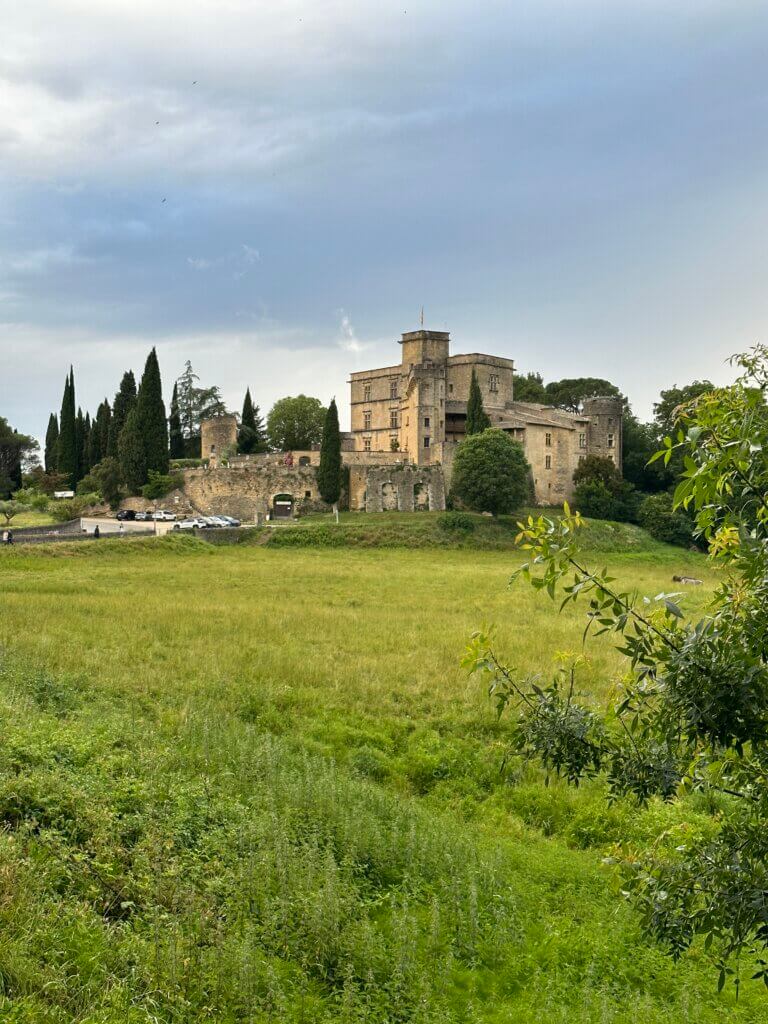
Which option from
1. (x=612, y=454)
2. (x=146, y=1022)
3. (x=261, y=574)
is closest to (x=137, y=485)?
(x=261, y=574)

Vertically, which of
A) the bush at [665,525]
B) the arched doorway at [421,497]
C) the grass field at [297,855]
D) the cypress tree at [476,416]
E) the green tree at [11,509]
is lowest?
the grass field at [297,855]

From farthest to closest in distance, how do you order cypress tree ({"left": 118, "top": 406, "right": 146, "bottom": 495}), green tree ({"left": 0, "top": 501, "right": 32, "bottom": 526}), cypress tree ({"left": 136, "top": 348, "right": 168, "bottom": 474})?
cypress tree ({"left": 118, "top": 406, "right": 146, "bottom": 495}), cypress tree ({"left": 136, "top": 348, "right": 168, "bottom": 474}), green tree ({"left": 0, "top": 501, "right": 32, "bottom": 526})

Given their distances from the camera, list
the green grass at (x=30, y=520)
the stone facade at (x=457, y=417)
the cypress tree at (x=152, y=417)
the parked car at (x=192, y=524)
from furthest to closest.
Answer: the stone facade at (x=457, y=417)
the cypress tree at (x=152, y=417)
the green grass at (x=30, y=520)
the parked car at (x=192, y=524)

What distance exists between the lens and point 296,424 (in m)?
81.1

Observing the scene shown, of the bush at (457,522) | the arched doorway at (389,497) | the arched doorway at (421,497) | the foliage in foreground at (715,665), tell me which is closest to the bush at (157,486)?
the arched doorway at (389,497)

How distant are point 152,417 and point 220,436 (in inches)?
393

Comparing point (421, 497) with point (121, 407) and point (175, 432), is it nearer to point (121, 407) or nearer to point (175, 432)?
point (121, 407)

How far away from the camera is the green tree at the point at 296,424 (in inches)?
3150

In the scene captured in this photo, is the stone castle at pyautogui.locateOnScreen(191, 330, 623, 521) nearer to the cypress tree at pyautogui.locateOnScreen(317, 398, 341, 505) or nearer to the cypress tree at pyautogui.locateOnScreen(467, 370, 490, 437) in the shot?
the cypress tree at pyautogui.locateOnScreen(317, 398, 341, 505)

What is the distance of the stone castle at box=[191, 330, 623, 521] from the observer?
5928 cm

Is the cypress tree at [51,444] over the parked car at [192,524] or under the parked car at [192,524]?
over

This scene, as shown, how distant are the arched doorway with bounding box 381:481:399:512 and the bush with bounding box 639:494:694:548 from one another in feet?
58.2

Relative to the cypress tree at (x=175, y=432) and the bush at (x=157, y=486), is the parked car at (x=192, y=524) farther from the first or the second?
the cypress tree at (x=175, y=432)

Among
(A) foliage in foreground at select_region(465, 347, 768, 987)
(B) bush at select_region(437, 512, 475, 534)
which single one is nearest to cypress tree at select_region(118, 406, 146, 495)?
(B) bush at select_region(437, 512, 475, 534)
